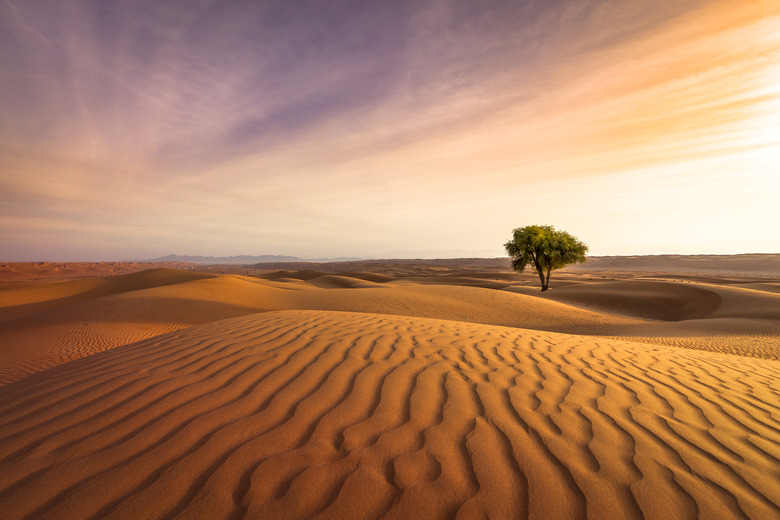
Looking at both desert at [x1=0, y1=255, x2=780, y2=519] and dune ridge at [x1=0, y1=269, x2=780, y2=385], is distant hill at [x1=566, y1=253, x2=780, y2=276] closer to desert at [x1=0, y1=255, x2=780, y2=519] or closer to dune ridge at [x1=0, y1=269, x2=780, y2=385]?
dune ridge at [x1=0, y1=269, x2=780, y2=385]

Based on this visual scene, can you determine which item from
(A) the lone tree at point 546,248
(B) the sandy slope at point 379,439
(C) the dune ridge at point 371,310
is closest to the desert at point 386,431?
(B) the sandy slope at point 379,439

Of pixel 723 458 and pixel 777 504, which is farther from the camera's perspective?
pixel 723 458

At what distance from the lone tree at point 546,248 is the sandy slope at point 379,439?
24.1 m

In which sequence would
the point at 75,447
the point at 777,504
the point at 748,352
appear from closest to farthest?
the point at 777,504 → the point at 75,447 → the point at 748,352

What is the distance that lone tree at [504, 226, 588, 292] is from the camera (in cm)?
2691

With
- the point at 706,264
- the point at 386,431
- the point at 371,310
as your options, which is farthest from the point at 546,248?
the point at 706,264

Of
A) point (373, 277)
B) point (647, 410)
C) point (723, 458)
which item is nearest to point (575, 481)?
point (723, 458)

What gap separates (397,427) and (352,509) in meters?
0.79

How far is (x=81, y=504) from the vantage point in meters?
1.79

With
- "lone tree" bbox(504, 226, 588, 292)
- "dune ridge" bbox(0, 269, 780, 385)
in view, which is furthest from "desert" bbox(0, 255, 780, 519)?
"lone tree" bbox(504, 226, 588, 292)

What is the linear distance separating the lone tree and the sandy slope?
2410cm

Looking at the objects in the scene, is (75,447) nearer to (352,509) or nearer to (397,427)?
(352,509)

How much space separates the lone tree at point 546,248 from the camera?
2691 centimetres

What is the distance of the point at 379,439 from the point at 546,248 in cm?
2765
